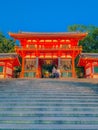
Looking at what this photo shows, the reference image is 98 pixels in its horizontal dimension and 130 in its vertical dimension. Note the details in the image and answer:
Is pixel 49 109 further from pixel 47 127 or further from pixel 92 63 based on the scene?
pixel 92 63

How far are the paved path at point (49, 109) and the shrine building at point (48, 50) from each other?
1507 centimetres

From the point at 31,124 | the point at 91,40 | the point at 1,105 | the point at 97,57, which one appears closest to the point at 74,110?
the point at 31,124

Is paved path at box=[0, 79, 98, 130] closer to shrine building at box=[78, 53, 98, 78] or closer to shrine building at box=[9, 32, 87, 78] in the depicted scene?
shrine building at box=[78, 53, 98, 78]

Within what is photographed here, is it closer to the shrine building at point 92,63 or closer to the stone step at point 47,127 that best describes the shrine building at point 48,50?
the shrine building at point 92,63

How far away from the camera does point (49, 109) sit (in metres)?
8.10

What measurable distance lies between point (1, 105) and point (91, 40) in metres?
32.6

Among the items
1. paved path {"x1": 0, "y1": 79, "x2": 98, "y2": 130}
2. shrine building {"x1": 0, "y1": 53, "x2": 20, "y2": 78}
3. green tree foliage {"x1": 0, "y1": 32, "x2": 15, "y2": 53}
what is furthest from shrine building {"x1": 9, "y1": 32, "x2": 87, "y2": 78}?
paved path {"x1": 0, "y1": 79, "x2": 98, "y2": 130}

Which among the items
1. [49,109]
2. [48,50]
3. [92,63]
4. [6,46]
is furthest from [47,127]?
[6,46]

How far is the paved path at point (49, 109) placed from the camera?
269 inches

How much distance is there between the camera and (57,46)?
90.0 ft

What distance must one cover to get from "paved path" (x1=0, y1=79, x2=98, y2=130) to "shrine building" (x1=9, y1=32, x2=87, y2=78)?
1507cm

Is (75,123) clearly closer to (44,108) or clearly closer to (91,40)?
(44,108)

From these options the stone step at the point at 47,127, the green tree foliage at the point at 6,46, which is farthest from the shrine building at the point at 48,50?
the stone step at the point at 47,127

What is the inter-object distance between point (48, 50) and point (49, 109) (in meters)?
18.5
